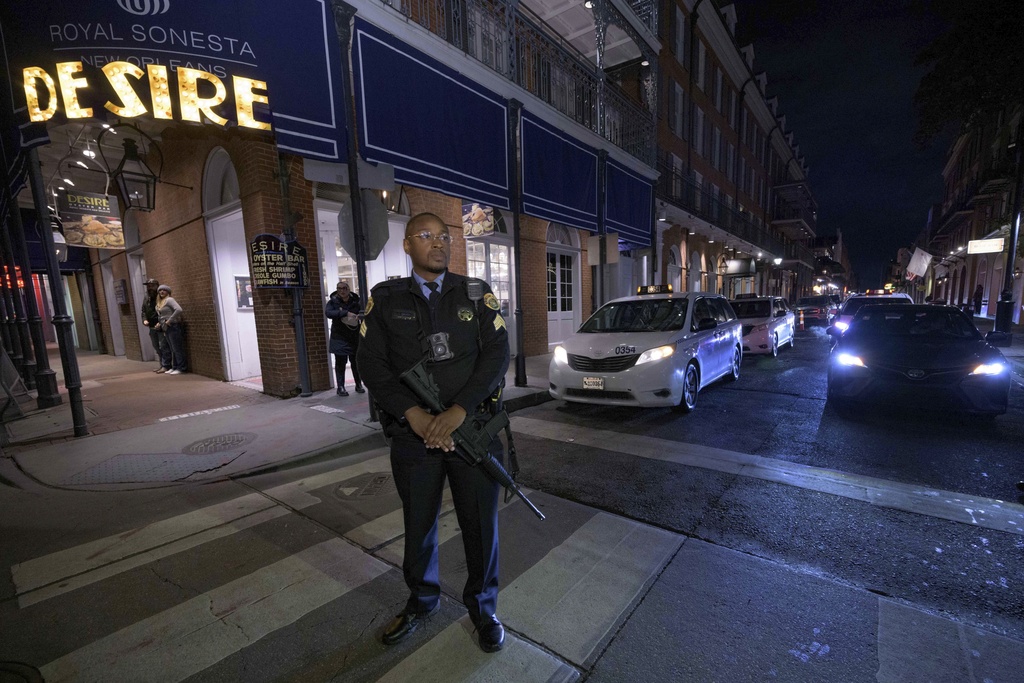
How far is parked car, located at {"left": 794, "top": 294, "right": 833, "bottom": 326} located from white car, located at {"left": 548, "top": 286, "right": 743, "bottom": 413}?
13.9m

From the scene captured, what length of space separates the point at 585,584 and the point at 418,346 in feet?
5.55

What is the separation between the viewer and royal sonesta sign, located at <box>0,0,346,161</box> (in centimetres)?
454

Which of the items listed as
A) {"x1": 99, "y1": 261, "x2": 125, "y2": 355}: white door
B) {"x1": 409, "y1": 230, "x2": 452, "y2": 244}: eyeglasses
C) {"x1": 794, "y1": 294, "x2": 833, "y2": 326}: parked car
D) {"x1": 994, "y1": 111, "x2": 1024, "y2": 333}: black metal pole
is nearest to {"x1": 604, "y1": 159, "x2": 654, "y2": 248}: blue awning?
{"x1": 994, "y1": 111, "x2": 1024, "y2": 333}: black metal pole

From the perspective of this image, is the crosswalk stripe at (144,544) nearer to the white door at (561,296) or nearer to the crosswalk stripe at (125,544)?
the crosswalk stripe at (125,544)

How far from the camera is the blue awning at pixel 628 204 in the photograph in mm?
11695

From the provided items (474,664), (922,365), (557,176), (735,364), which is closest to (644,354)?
(922,365)

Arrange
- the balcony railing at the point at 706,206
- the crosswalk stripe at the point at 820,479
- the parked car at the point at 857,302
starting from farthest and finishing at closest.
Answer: the balcony railing at the point at 706,206 < the parked car at the point at 857,302 < the crosswalk stripe at the point at 820,479

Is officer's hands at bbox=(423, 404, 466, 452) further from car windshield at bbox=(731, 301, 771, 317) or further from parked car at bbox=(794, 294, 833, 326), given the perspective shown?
parked car at bbox=(794, 294, 833, 326)

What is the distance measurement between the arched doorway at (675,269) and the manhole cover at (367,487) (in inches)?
613

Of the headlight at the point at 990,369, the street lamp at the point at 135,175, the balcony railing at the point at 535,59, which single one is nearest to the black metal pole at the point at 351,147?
the balcony railing at the point at 535,59

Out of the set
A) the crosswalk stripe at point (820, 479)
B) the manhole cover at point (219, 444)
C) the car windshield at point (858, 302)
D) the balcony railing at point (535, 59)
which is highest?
the balcony railing at point (535, 59)

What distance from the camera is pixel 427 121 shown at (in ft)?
22.1

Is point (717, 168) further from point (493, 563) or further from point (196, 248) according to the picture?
point (493, 563)

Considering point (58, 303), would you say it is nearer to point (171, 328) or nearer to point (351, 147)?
point (351, 147)
